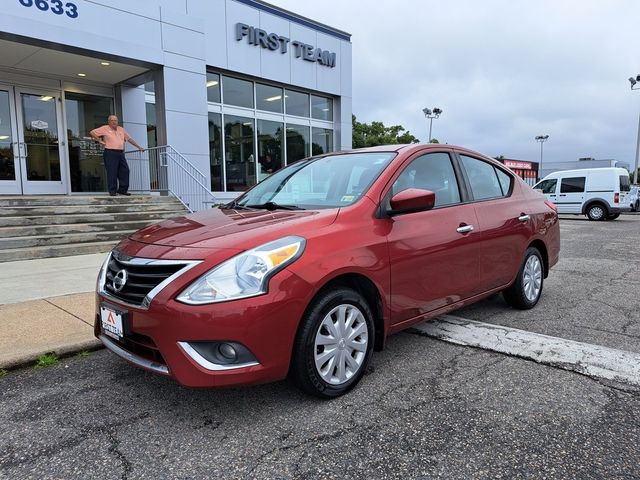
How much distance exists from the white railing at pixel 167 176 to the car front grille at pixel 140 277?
8.86 m

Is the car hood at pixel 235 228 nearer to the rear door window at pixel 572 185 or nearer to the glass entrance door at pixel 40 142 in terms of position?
the glass entrance door at pixel 40 142

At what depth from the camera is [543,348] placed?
372cm

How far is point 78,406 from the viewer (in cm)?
290

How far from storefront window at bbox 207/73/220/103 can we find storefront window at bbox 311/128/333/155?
414 centimetres

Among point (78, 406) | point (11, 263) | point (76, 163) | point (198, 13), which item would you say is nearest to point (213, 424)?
point (78, 406)

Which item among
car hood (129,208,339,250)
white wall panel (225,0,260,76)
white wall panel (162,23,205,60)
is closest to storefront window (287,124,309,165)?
white wall panel (225,0,260,76)

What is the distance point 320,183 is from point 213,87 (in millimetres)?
11333

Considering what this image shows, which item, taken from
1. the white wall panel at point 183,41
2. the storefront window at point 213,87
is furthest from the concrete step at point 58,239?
the storefront window at point 213,87

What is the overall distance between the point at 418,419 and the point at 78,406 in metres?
2.04

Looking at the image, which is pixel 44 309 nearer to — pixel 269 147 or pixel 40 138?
pixel 40 138

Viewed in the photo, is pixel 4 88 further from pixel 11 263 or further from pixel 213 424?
pixel 213 424

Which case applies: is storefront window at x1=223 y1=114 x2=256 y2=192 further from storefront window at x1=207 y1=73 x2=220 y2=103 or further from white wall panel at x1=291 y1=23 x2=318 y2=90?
white wall panel at x1=291 y1=23 x2=318 y2=90

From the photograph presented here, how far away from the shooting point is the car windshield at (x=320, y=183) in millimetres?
3420

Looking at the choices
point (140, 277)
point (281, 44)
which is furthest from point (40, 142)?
point (140, 277)
